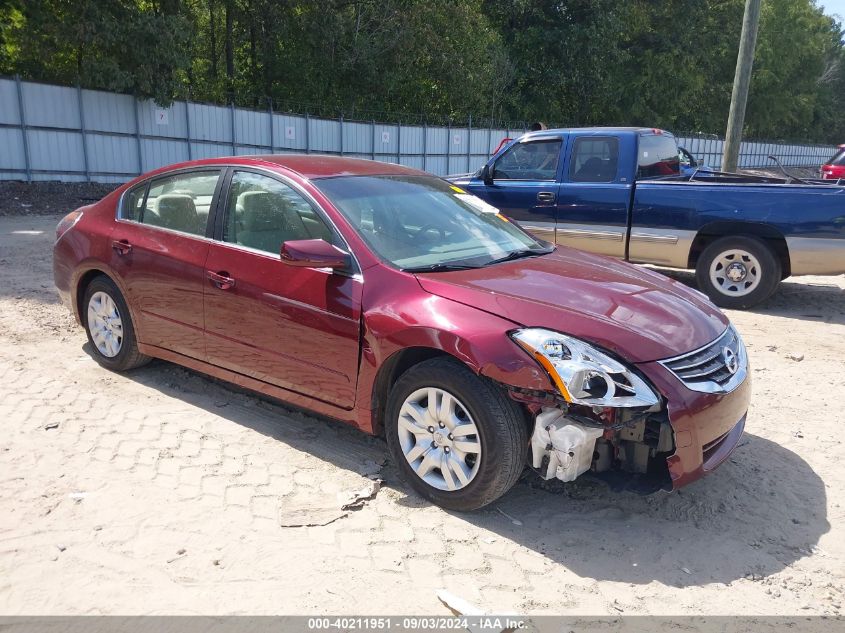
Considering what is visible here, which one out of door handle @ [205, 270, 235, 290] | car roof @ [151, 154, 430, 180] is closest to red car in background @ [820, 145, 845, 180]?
car roof @ [151, 154, 430, 180]

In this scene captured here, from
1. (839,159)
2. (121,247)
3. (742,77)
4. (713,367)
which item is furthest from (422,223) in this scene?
(839,159)

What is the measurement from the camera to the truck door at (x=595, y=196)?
26.6 feet

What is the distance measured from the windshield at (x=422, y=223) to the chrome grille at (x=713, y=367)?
48.1 inches

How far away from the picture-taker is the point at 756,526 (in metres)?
3.38

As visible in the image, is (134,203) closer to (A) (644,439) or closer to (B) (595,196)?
(A) (644,439)

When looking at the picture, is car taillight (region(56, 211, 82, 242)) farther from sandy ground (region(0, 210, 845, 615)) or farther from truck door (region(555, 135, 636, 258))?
truck door (region(555, 135, 636, 258))

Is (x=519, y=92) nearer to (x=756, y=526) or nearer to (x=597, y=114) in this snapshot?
(x=597, y=114)

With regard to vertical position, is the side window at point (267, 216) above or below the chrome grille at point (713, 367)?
above

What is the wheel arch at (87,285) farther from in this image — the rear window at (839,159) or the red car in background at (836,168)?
the rear window at (839,159)

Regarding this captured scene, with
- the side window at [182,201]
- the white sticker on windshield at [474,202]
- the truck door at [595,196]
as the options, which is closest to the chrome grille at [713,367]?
the white sticker on windshield at [474,202]

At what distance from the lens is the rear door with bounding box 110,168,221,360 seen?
4.41 meters

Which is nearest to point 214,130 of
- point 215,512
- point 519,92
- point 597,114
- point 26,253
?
point 26,253

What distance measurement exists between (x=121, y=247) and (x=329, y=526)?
2.67m
